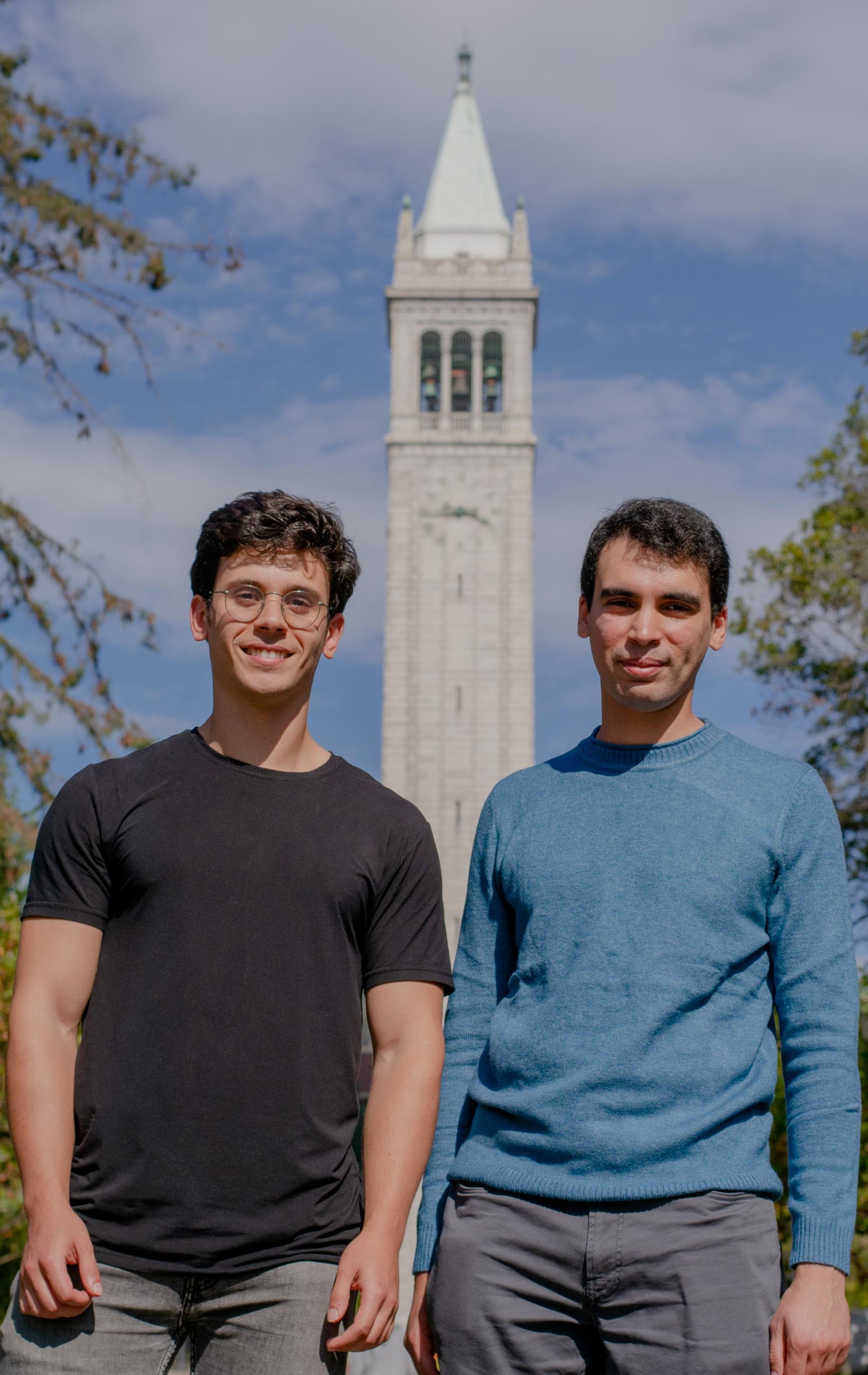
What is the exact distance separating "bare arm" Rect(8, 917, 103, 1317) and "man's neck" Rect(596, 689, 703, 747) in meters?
1.36

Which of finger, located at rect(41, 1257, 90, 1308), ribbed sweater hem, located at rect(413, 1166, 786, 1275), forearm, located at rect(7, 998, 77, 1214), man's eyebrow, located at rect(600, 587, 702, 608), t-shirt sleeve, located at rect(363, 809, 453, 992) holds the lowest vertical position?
finger, located at rect(41, 1257, 90, 1308)

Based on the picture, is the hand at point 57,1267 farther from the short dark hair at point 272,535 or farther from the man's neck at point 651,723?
the man's neck at point 651,723

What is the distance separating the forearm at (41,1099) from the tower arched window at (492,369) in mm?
42687

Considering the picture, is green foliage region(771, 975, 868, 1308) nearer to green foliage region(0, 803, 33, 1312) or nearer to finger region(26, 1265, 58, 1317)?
green foliage region(0, 803, 33, 1312)

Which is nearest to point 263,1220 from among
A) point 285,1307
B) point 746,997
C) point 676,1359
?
point 285,1307

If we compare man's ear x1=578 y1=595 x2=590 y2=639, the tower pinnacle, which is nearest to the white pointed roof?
the tower pinnacle

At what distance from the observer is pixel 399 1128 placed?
3.15 meters

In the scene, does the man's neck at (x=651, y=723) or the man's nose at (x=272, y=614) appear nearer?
the man's nose at (x=272, y=614)

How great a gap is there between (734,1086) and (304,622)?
146 cm

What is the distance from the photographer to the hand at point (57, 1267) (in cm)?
285

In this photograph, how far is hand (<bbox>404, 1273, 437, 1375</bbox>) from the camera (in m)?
3.23

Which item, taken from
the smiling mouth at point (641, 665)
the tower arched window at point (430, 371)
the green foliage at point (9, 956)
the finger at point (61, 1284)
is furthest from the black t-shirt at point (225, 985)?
the tower arched window at point (430, 371)

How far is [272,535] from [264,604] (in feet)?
0.56

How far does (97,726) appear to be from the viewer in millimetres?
9516
